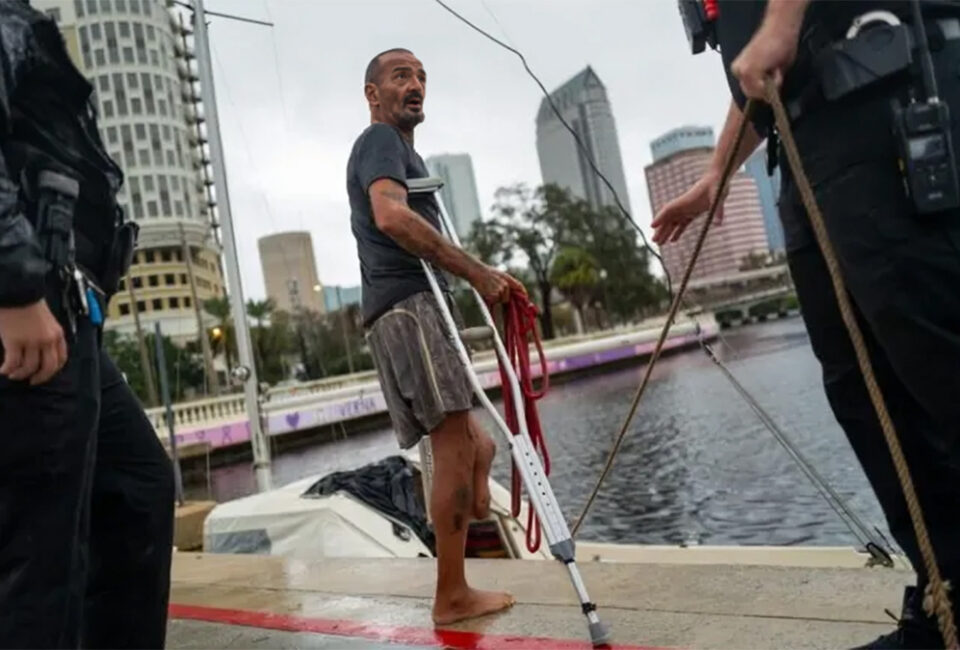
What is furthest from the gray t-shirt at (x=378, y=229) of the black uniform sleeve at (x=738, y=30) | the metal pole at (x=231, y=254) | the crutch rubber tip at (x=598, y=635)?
the metal pole at (x=231, y=254)

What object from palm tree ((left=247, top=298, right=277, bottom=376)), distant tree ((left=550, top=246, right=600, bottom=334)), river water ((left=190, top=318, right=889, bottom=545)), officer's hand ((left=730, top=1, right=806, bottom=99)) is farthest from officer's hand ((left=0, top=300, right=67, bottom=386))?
distant tree ((left=550, top=246, right=600, bottom=334))

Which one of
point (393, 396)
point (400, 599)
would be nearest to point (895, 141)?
point (393, 396)

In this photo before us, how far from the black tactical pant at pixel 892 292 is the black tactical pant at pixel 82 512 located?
4.87 feet

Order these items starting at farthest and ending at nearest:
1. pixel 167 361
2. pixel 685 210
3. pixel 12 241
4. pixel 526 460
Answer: pixel 167 361 → pixel 526 460 → pixel 685 210 → pixel 12 241

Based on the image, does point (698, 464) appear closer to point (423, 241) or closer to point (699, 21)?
point (423, 241)

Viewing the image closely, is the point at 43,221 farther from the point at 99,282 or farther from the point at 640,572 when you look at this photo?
the point at 640,572

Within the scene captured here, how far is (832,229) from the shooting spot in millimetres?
A: 1630

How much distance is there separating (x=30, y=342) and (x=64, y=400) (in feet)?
0.54

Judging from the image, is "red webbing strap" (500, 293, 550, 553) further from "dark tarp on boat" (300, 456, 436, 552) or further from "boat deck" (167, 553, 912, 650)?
"dark tarp on boat" (300, 456, 436, 552)

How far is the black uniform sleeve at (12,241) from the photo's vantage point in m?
1.44

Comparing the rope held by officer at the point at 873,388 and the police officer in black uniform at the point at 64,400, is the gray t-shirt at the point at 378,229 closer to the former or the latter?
the police officer in black uniform at the point at 64,400

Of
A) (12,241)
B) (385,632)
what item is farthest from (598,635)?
(12,241)

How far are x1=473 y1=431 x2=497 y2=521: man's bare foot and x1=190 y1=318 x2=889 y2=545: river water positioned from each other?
9.97ft

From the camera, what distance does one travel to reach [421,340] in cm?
288
